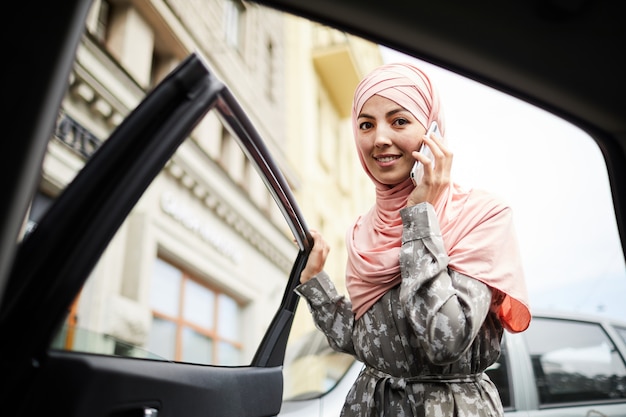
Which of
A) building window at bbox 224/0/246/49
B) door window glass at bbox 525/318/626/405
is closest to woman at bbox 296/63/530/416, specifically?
door window glass at bbox 525/318/626/405

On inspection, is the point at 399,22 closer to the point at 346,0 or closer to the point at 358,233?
the point at 346,0

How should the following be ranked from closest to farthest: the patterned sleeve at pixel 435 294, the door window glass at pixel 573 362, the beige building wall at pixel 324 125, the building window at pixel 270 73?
1. the patterned sleeve at pixel 435 294
2. the door window glass at pixel 573 362
3. the building window at pixel 270 73
4. the beige building wall at pixel 324 125

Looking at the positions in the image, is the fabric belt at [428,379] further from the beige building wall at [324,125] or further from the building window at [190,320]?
the beige building wall at [324,125]

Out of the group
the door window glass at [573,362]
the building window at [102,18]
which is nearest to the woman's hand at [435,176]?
the door window glass at [573,362]

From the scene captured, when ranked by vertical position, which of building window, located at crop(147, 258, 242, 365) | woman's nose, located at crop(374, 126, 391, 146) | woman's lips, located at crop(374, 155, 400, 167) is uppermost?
building window, located at crop(147, 258, 242, 365)

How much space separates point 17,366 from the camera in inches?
31.6

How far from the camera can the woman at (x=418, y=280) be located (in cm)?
123

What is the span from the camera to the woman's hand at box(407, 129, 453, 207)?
1.31m

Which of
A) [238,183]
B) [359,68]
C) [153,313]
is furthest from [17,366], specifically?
[359,68]

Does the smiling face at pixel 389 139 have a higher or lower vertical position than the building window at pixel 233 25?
lower

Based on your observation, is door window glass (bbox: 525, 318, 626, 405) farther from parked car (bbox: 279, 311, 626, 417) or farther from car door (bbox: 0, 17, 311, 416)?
car door (bbox: 0, 17, 311, 416)

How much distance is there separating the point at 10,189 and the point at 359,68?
536 inches

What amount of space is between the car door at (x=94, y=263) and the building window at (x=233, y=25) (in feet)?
27.8

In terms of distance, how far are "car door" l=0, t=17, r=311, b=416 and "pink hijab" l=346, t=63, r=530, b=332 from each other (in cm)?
41
